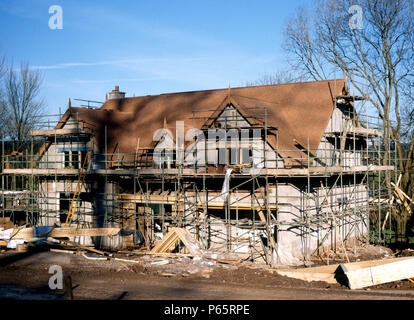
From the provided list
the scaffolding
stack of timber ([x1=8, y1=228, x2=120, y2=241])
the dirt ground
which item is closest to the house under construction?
the scaffolding

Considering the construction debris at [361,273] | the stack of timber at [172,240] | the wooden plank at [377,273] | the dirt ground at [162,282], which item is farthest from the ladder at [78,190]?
the wooden plank at [377,273]

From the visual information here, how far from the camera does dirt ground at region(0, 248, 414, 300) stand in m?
11.8

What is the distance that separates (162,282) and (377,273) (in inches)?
256

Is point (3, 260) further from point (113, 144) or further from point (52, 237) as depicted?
point (113, 144)

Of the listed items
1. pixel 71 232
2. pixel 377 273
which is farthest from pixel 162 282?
pixel 71 232

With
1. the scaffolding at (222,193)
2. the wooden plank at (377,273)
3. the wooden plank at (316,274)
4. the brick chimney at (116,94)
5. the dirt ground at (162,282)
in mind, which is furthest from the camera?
the brick chimney at (116,94)

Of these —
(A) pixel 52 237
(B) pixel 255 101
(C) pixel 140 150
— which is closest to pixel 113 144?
(C) pixel 140 150

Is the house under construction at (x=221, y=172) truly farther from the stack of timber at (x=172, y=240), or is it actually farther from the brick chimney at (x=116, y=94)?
the brick chimney at (x=116, y=94)

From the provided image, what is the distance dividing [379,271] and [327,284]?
5.25 feet

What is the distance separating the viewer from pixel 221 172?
1891 centimetres

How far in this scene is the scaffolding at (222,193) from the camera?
17656mm

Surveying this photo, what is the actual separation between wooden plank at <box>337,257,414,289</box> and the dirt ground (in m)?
0.22

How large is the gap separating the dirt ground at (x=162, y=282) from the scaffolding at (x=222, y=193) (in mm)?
2597
